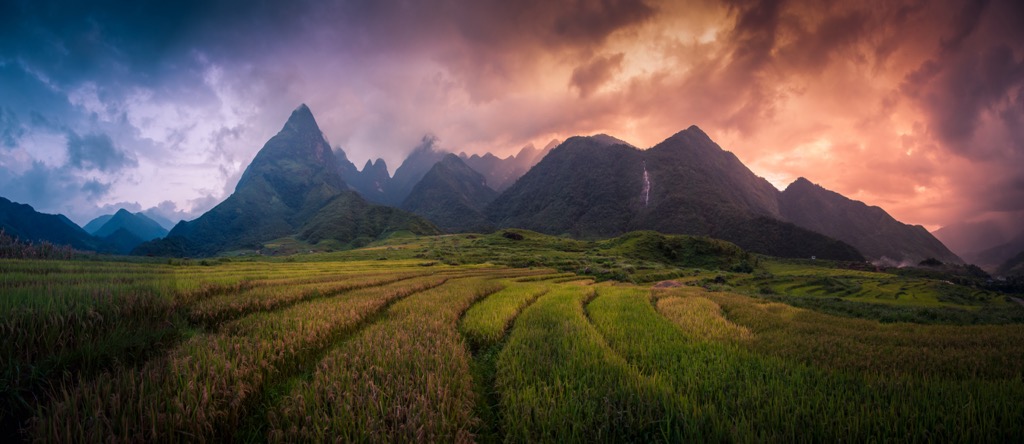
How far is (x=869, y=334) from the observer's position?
8477 mm

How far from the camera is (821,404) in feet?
12.9

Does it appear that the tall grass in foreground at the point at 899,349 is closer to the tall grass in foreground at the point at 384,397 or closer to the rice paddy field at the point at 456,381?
the rice paddy field at the point at 456,381

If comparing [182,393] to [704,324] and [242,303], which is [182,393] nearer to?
[242,303]

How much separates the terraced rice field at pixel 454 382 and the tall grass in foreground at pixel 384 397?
0.10ft

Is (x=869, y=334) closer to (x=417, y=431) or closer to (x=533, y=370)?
(x=533, y=370)

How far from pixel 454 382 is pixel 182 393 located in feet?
9.82

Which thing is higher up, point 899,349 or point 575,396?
point 575,396

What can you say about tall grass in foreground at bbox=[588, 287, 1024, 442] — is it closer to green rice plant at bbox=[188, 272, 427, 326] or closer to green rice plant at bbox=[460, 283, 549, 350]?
green rice plant at bbox=[460, 283, 549, 350]

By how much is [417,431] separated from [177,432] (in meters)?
2.27

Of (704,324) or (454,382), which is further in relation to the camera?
(704,324)

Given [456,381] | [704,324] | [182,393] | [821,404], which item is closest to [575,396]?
[456,381]

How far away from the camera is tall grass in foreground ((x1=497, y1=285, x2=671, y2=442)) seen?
3609mm

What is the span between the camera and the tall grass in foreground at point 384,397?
3.26 metres

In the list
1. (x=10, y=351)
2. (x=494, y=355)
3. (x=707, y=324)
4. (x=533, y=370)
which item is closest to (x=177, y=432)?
(x=10, y=351)
